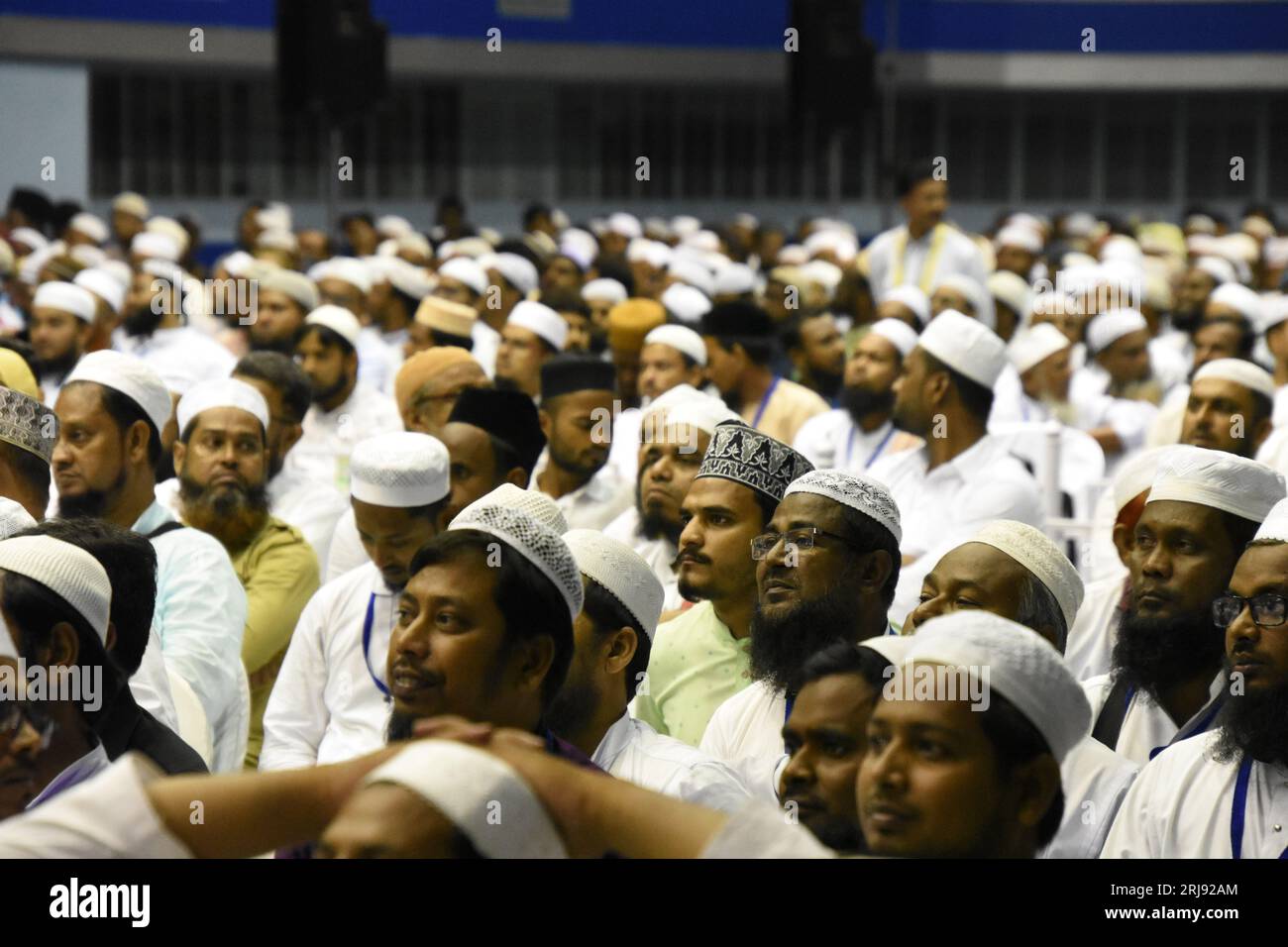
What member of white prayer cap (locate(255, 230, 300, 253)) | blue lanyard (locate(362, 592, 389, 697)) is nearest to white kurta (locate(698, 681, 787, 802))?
blue lanyard (locate(362, 592, 389, 697))

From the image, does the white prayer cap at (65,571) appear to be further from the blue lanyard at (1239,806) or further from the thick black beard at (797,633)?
the blue lanyard at (1239,806)

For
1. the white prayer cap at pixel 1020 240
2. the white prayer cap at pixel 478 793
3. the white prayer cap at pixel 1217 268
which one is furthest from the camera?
the white prayer cap at pixel 1020 240

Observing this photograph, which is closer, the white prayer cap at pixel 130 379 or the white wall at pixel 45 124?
the white prayer cap at pixel 130 379

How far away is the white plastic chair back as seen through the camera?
3.40 m

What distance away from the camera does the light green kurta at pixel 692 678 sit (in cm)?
374

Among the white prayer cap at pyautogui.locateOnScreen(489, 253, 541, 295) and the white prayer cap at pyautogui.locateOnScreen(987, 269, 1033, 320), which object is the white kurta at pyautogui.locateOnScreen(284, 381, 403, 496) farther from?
the white prayer cap at pyautogui.locateOnScreen(987, 269, 1033, 320)

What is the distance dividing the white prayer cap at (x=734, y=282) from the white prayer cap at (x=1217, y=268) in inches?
110

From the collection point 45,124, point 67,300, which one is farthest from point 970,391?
point 45,124

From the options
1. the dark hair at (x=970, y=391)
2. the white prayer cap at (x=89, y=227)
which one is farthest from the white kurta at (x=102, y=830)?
the white prayer cap at (x=89, y=227)

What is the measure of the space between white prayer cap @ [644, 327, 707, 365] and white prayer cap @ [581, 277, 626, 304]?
271 cm

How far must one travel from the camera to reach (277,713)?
4.01 m

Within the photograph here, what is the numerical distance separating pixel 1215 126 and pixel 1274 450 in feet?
53.2

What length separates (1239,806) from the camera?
2826 millimetres

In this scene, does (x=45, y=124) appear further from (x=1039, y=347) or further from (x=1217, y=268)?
(x=1039, y=347)
